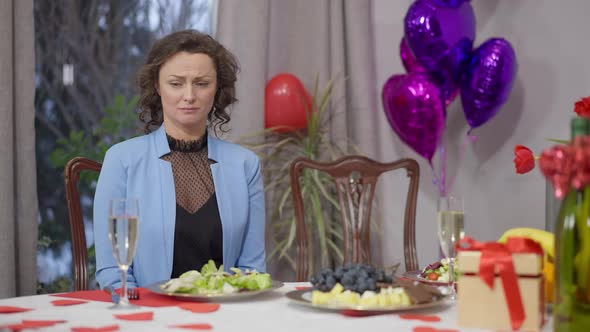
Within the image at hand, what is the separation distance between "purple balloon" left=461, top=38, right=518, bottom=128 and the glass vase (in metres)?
2.20

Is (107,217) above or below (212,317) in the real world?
above

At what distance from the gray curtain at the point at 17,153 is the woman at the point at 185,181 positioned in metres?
0.98

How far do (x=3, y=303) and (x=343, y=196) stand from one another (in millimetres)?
1215

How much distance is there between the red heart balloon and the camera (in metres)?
3.64

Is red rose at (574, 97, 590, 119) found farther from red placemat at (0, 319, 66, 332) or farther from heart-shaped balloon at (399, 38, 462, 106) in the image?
heart-shaped balloon at (399, 38, 462, 106)

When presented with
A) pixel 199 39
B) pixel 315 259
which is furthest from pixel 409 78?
pixel 199 39

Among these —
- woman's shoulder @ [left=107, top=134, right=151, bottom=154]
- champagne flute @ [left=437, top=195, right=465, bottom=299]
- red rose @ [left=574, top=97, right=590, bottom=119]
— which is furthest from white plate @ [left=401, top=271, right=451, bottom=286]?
woman's shoulder @ [left=107, top=134, right=151, bottom=154]

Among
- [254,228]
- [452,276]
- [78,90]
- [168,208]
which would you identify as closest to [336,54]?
[78,90]

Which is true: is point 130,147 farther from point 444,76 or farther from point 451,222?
point 444,76

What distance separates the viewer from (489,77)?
3238 millimetres

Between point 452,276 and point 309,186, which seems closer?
point 452,276

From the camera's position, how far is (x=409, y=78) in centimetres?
336

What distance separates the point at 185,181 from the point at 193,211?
0.29 feet

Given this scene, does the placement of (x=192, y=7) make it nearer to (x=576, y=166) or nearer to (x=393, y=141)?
(x=393, y=141)
